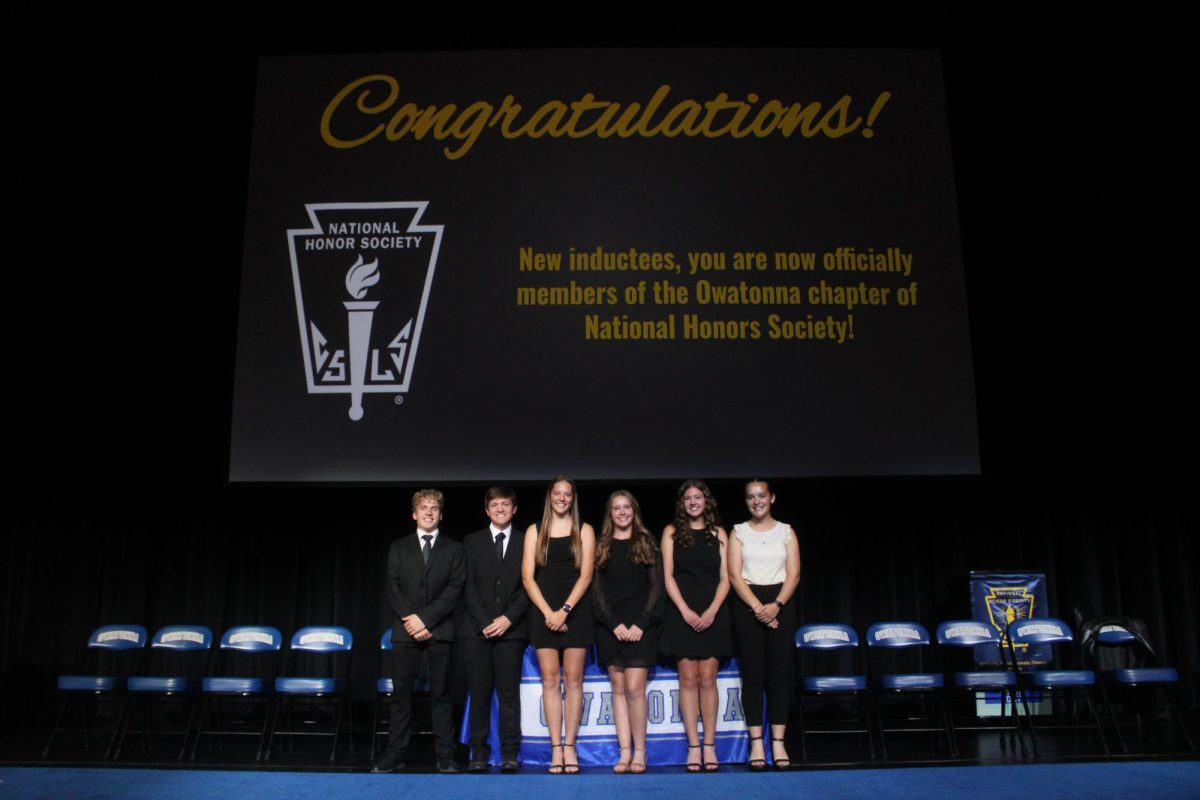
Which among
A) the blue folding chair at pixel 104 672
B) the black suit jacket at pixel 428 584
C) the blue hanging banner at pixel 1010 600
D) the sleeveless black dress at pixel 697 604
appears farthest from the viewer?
the blue hanging banner at pixel 1010 600

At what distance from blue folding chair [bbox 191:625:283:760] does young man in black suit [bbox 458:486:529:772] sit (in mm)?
1219

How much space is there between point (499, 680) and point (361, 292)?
2413 millimetres

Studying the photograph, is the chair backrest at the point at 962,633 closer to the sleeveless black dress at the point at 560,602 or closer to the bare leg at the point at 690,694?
the bare leg at the point at 690,694

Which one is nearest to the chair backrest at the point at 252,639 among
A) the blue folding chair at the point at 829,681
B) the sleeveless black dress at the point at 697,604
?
the sleeveless black dress at the point at 697,604

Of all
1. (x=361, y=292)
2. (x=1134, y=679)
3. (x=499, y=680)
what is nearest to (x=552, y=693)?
(x=499, y=680)

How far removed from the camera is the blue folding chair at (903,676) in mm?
5113

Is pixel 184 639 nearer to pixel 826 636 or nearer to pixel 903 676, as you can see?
pixel 826 636

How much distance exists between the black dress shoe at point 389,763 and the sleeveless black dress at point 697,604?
4.57 ft

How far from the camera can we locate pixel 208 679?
5312mm

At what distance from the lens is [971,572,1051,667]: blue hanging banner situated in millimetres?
6242

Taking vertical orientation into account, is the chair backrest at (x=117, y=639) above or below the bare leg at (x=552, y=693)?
above

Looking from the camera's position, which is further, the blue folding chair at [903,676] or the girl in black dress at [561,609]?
the blue folding chair at [903,676]

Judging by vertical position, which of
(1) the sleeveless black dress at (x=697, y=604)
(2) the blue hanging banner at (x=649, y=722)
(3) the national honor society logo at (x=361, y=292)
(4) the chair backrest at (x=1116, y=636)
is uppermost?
(3) the national honor society logo at (x=361, y=292)

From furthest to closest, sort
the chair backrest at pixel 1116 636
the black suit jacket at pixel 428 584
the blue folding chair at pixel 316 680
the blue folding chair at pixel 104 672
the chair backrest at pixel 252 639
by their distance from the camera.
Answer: the chair backrest at pixel 1116 636 < the chair backrest at pixel 252 639 < the blue folding chair at pixel 104 672 < the blue folding chair at pixel 316 680 < the black suit jacket at pixel 428 584
